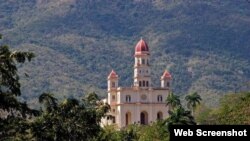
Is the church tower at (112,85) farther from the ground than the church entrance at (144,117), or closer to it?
farther from the ground

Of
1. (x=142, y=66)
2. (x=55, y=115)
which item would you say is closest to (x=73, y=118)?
(x=55, y=115)

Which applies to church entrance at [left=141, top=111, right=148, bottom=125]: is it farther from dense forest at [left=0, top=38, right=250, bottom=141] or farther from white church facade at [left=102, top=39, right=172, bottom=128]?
dense forest at [left=0, top=38, right=250, bottom=141]

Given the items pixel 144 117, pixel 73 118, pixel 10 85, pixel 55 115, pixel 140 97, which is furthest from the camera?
pixel 140 97

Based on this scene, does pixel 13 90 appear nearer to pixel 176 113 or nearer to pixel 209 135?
pixel 209 135

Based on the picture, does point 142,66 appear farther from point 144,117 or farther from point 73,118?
point 73,118

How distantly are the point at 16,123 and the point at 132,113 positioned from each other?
380 feet

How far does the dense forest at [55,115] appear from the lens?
3975 cm

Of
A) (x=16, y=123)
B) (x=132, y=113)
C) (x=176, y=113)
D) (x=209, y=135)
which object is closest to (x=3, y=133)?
(x=16, y=123)

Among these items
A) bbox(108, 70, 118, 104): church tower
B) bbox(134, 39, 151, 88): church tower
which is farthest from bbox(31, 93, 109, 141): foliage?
bbox(134, 39, 151, 88): church tower

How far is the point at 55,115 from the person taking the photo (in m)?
64.9

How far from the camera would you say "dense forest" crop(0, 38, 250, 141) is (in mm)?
39750

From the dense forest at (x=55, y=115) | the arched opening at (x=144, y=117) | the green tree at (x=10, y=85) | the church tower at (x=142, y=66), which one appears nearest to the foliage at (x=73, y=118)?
the dense forest at (x=55, y=115)

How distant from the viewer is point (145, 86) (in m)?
160

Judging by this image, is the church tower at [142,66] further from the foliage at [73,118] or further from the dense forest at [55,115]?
the foliage at [73,118]
